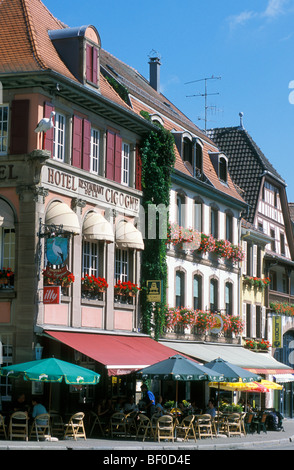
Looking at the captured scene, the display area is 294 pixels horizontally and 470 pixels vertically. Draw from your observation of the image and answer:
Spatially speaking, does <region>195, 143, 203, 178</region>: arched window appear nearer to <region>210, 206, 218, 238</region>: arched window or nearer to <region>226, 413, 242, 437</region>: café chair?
<region>210, 206, 218, 238</region>: arched window

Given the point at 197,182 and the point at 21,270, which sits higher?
the point at 197,182

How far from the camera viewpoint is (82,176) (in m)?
35.6

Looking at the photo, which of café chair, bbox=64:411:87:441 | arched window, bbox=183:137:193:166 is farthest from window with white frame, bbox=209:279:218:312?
café chair, bbox=64:411:87:441

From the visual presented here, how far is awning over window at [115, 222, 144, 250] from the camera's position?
37.8 m

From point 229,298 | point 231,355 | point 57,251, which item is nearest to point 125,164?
point 57,251

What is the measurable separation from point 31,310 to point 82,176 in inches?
228

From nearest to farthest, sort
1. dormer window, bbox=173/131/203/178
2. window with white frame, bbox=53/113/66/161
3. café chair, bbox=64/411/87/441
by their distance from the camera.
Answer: café chair, bbox=64/411/87/441 → window with white frame, bbox=53/113/66/161 → dormer window, bbox=173/131/203/178

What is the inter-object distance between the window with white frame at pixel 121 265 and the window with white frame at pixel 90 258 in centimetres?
186

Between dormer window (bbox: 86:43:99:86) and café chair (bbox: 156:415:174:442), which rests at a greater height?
dormer window (bbox: 86:43:99:86)

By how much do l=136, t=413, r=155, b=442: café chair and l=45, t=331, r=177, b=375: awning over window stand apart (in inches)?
62.5

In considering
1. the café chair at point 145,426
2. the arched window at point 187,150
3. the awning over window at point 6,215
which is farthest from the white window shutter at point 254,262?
the awning over window at point 6,215

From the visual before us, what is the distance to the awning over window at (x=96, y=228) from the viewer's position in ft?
116
